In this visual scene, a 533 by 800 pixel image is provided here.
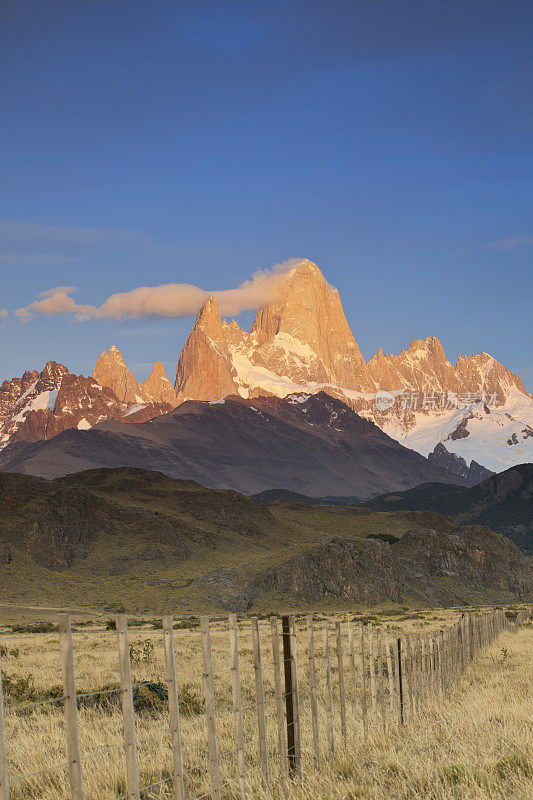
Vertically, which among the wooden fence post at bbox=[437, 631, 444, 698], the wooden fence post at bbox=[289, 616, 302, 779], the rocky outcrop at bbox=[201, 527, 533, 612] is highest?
the wooden fence post at bbox=[289, 616, 302, 779]

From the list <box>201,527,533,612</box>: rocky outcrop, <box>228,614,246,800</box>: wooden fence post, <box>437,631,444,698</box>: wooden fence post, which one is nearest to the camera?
<box>228,614,246,800</box>: wooden fence post

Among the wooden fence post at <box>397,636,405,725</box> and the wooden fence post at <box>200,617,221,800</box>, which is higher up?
the wooden fence post at <box>200,617,221,800</box>

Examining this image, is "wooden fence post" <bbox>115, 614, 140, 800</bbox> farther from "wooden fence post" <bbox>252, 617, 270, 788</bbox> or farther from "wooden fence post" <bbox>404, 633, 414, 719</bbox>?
"wooden fence post" <bbox>404, 633, 414, 719</bbox>

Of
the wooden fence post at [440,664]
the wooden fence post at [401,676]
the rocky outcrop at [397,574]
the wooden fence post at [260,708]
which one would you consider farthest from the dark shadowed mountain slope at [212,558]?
the wooden fence post at [260,708]

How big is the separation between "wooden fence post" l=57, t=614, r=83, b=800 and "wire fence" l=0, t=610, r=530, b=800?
0.03ft

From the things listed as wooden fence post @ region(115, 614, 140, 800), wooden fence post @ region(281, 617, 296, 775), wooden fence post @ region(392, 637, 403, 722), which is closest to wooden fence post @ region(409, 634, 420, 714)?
wooden fence post @ region(392, 637, 403, 722)

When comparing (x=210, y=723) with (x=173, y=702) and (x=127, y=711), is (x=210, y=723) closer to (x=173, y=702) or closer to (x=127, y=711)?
(x=173, y=702)

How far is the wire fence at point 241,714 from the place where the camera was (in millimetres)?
7344

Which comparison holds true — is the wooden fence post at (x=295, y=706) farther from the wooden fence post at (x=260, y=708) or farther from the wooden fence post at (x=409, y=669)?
the wooden fence post at (x=409, y=669)

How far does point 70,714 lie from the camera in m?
6.75

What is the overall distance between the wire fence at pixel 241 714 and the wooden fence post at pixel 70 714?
1 cm

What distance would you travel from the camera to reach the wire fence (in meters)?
7.34

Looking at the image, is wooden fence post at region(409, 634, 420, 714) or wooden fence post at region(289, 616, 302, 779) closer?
wooden fence post at region(289, 616, 302, 779)

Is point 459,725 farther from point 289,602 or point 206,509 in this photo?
point 206,509
